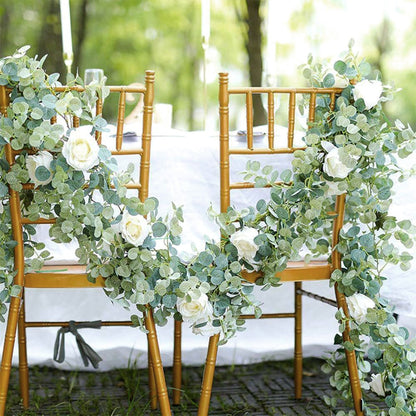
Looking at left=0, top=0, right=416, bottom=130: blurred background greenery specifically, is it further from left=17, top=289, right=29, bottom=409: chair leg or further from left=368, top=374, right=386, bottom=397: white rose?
left=368, top=374, right=386, bottom=397: white rose

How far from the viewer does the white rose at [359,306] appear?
162cm

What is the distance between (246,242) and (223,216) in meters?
0.08

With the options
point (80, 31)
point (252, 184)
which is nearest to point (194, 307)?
point (252, 184)

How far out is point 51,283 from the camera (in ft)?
5.23

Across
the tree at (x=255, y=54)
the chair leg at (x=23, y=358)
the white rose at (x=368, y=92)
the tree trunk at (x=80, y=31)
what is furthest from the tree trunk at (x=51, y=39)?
the white rose at (x=368, y=92)

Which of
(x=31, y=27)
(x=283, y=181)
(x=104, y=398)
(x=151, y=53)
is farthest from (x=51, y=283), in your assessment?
(x=151, y=53)

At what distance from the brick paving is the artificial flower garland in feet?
1.71

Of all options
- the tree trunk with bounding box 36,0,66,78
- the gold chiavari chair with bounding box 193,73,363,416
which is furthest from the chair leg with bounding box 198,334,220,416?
the tree trunk with bounding box 36,0,66,78

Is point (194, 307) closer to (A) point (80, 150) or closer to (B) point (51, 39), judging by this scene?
(A) point (80, 150)

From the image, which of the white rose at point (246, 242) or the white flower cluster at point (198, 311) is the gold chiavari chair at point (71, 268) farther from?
the white rose at point (246, 242)

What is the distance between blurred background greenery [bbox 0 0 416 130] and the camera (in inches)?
363

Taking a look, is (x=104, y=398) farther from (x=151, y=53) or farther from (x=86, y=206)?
(x=151, y=53)

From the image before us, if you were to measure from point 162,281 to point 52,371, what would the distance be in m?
1.25

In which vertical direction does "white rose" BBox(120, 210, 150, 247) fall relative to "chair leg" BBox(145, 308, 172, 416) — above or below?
above
